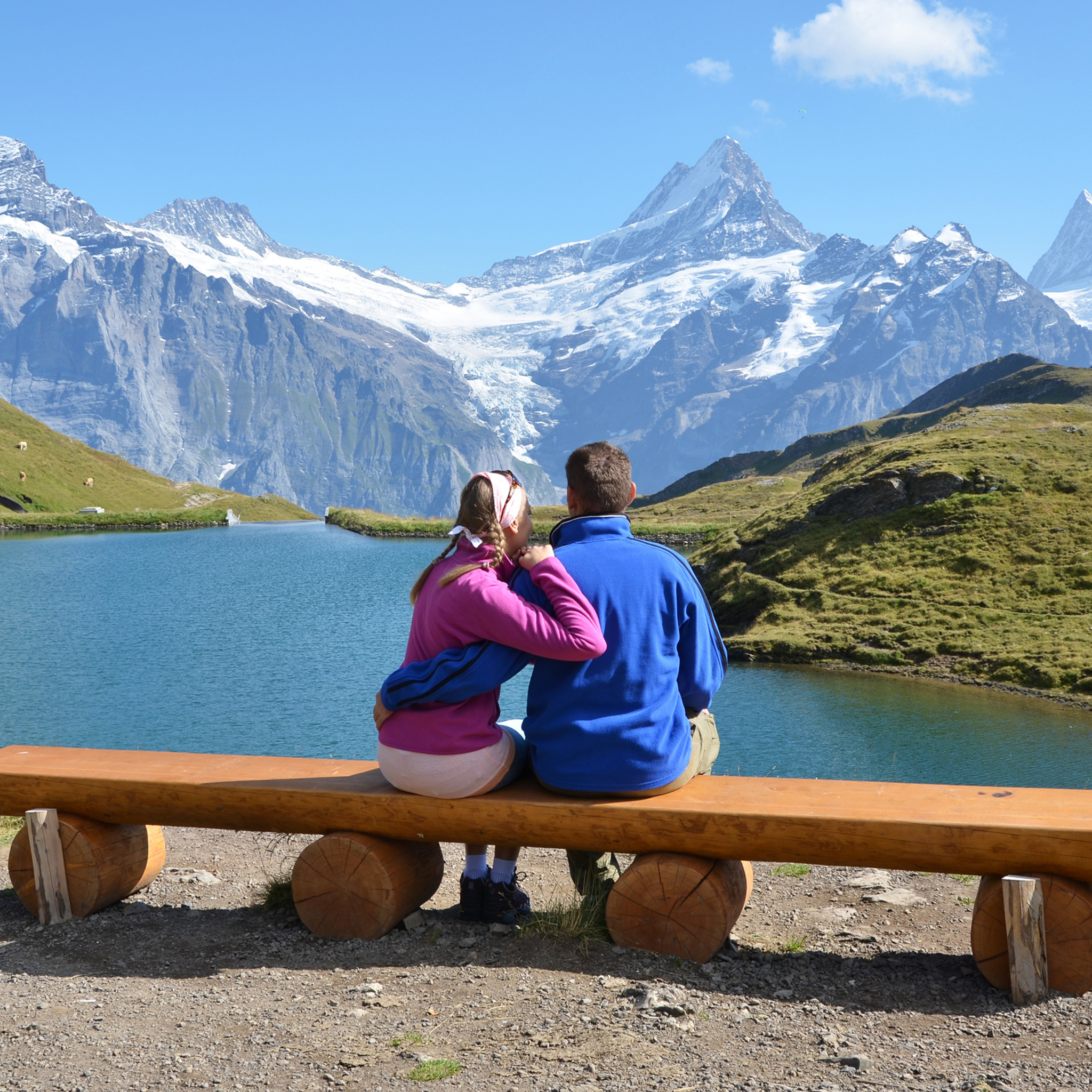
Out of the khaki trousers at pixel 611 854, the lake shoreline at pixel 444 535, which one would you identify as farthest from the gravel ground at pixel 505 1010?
the lake shoreline at pixel 444 535

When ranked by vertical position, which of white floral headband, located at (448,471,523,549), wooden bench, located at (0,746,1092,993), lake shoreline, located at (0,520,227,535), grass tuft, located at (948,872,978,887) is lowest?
lake shoreline, located at (0,520,227,535)

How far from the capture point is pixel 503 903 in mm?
8086

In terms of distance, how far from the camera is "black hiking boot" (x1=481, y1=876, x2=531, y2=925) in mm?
8078

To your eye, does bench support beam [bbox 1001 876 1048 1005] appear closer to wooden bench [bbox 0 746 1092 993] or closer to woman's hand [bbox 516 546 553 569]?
wooden bench [bbox 0 746 1092 993]

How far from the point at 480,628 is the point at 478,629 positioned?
0.06 ft

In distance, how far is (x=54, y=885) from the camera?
8.65 m

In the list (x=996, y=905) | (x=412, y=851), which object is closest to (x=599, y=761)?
(x=412, y=851)

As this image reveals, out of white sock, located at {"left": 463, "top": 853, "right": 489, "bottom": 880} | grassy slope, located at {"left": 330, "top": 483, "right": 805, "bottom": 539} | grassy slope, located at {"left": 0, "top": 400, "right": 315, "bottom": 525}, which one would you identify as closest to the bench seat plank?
white sock, located at {"left": 463, "top": 853, "right": 489, "bottom": 880}

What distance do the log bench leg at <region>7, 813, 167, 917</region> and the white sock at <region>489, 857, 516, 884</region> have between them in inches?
138

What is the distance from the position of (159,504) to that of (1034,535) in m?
173

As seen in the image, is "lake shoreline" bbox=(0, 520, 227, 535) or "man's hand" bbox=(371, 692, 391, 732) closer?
→ "man's hand" bbox=(371, 692, 391, 732)

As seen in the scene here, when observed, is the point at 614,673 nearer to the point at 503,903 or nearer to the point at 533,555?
the point at 533,555

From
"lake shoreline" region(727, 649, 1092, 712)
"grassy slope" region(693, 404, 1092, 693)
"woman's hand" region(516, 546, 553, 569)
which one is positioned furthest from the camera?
"grassy slope" region(693, 404, 1092, 693)

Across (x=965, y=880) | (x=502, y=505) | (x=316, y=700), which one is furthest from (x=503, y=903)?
(x=316, y=700)
